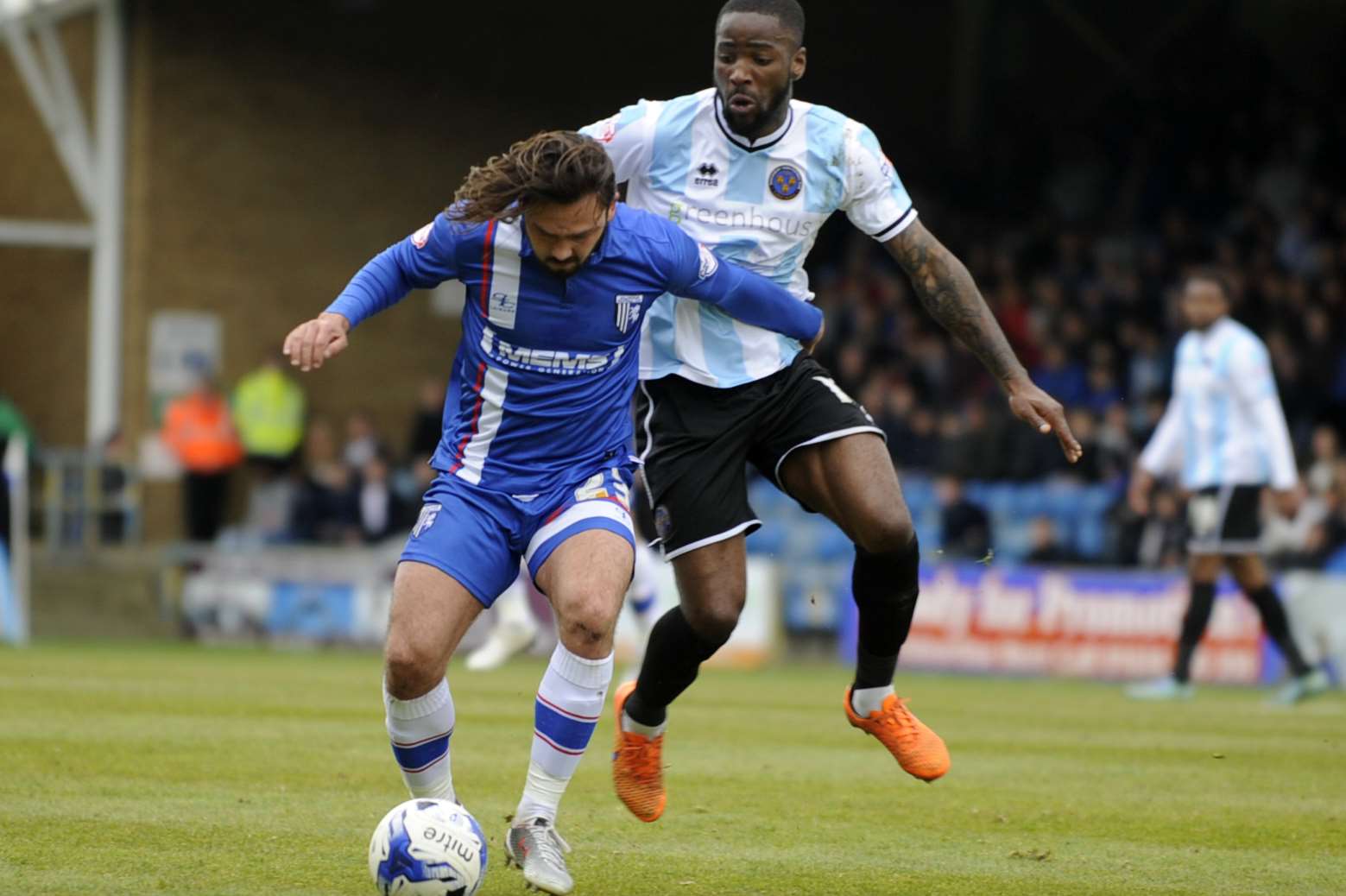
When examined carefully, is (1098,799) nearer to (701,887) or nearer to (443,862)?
(701,887)

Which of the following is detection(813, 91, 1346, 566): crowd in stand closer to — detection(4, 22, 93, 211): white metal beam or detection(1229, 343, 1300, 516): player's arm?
detection(1229, 343, 1300, 516): player's arm

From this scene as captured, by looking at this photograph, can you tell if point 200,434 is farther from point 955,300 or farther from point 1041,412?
point 1041,412

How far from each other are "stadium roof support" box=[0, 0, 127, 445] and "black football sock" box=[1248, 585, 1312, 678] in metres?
13.5

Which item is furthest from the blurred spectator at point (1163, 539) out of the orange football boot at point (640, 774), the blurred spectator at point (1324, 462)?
the orange football boot at point (640, 774)

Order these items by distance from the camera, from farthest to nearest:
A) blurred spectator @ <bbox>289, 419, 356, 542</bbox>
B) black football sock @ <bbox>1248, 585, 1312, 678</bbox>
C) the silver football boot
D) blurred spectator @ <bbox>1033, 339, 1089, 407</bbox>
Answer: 1. blurred spectator @ <bbox>289, 419, 356, 542</bbox>
2. blurred spectator @ <bbox>1033, 339, 1089, 407</bbox>
3. black football sock @ <bbox>1248, 585, 1312, 678</bbox>
4. the silver football boot

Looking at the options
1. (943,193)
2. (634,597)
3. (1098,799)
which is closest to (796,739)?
(1098,799)

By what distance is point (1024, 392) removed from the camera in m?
6.64

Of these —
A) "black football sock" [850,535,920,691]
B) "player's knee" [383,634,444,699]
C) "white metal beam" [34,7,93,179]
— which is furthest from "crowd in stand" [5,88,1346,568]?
"player's knee" [383,634,444,699]

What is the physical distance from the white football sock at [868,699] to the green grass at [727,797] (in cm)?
38

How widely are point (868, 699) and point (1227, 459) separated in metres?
6.51

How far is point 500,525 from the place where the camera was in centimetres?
591

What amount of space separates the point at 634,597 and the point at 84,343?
11.8 meters

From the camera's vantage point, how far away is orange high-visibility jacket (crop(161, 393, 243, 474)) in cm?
2186

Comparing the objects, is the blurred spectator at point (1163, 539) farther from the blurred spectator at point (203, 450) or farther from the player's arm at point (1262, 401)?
the blurred spectator at point (203, 450)
